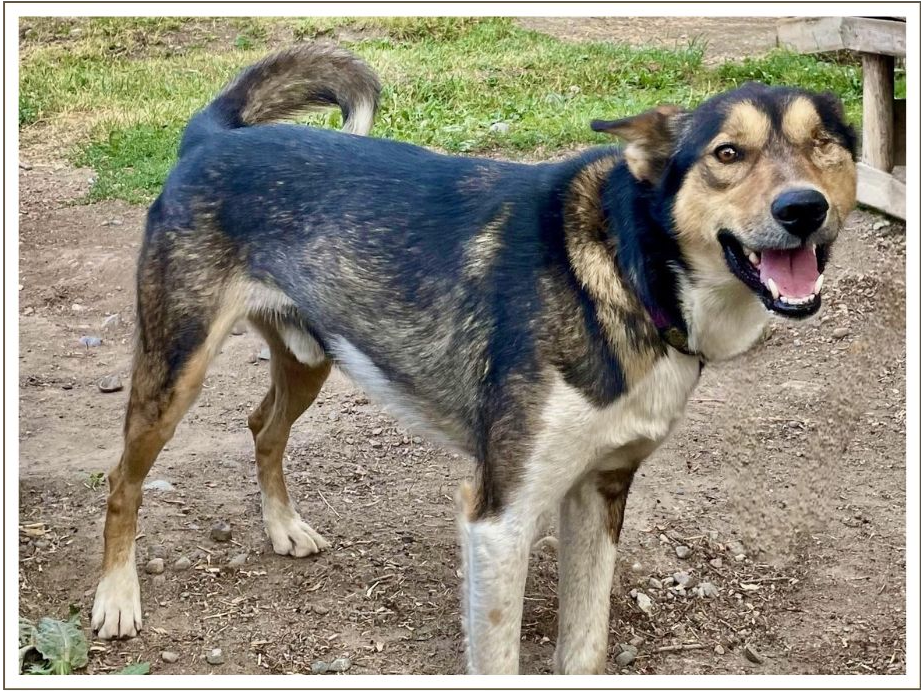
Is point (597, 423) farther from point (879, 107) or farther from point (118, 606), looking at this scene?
point (879, 107)

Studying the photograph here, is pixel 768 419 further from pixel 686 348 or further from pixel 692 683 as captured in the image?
pixel 686 348

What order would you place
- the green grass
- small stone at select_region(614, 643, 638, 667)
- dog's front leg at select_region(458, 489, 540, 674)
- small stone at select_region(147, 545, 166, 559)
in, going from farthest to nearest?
the green grass
small stone at select_region(147, 545, 166, 559)
small stone at select_region(614, 643, 638, 667)
dog's front leg at select_region(458, 489, 540, 674)

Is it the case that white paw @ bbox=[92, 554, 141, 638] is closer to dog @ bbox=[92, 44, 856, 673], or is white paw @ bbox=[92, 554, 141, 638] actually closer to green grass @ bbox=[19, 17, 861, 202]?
dog @ bbox=[92, 44, 856, 673]

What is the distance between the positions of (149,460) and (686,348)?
195 cm

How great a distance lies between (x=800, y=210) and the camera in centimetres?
291

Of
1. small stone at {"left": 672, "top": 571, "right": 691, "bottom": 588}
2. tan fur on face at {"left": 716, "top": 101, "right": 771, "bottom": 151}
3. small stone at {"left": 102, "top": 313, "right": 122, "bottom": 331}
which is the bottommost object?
small stone at {"left": 102, "top": 313, "right": 122, "bottom": 331}

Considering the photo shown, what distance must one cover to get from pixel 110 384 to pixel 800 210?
153 inches

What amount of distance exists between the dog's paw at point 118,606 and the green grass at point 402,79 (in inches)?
166

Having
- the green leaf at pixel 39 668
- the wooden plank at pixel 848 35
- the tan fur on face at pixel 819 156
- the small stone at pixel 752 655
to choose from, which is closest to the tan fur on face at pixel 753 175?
the tan fur on face at pixel 819 156

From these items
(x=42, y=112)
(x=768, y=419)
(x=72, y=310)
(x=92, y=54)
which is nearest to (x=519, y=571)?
(x=768, y=419)

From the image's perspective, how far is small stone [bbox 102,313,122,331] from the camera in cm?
A: 643

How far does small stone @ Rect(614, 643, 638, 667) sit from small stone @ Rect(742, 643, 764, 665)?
37 cm

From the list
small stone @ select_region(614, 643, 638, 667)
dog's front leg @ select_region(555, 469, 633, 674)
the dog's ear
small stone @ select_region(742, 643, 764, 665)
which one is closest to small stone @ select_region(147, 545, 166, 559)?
dog's front leg @ select_region(555, 469, 633, 674)

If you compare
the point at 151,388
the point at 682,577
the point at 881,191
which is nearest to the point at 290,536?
the point at 151,388
